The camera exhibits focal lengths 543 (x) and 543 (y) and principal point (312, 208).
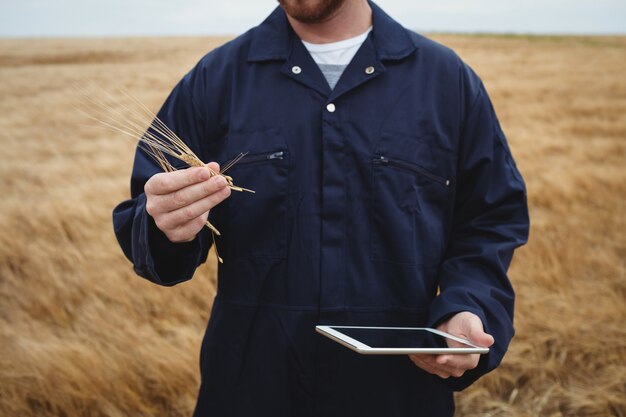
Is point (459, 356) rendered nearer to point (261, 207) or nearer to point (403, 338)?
point (403, 338)

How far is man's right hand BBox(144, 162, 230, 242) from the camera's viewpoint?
1054mm

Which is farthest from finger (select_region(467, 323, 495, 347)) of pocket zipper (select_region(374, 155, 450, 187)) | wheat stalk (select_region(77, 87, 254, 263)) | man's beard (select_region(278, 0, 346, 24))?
man's beard (select_region(278, 0, 346, 24))

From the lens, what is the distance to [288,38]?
1.51m

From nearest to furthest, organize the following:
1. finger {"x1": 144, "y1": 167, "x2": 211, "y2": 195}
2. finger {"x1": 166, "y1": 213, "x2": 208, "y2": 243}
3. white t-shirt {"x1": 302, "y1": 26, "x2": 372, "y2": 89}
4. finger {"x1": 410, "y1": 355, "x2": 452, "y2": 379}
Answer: finger {"x1": 144, "y1": 167, "x2": 211, "y2": 195} → finger {"x1": 166, "y1": 213, "x2": 208, "y2": 243} → finger {"x1": 410, "y1": 355, "x2": 452, "y2": 379} → white t-shirt {"x1": 302, "y1": 26, "x2": 372, "y2": 89}

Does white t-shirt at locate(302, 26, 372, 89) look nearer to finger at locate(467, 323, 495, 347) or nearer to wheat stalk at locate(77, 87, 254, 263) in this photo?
wheat stalk at locate(77, 87, 254, 263)

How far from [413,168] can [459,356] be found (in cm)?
51

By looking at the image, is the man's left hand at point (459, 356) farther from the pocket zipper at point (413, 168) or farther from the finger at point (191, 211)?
the finger at point (191, 211)

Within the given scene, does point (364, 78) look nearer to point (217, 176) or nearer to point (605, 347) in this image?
point (217, 176)

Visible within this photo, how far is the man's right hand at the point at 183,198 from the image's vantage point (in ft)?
3.46

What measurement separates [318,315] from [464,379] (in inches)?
16.4

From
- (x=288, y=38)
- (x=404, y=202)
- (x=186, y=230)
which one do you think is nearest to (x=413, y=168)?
(x=404, y=202)

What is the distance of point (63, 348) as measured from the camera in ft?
8.63

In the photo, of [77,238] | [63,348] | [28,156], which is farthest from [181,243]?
[28,156]

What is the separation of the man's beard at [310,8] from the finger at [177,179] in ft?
1.96
